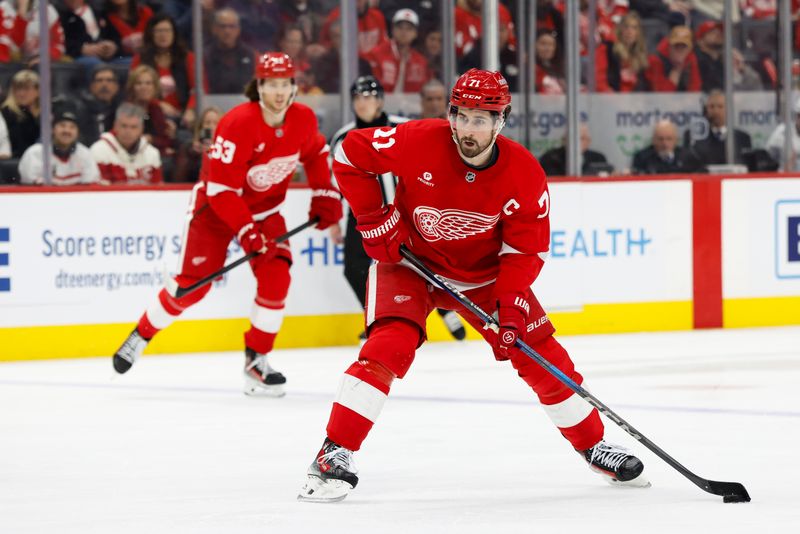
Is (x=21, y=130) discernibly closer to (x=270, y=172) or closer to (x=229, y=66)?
(x=229, y=66)

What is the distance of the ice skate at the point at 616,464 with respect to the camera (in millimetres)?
3414

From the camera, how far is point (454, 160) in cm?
339

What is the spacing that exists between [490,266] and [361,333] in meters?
3.18

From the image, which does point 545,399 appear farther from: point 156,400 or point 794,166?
point 794,166

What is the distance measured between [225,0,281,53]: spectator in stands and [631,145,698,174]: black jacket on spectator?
6.98 feet

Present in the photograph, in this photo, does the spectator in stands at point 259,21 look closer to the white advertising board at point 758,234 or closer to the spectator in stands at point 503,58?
the spectator in stands at point 503,58

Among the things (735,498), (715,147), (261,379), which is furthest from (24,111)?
(735,498)

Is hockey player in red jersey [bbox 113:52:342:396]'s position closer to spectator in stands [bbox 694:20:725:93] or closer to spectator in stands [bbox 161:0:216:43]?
spectator in stands [bbox 161:0:216:43]

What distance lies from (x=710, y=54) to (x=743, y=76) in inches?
9.0

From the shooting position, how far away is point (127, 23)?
689 centimetres

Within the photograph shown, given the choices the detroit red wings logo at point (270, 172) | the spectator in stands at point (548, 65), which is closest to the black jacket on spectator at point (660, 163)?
the spectator in stands at point (548, 65)

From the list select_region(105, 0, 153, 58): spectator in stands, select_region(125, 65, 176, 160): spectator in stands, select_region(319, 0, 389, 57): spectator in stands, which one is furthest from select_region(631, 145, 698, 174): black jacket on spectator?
select_region(105, 0, 153, 58): spectator in stands

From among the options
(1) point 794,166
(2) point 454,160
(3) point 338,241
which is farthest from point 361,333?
(2) point 454,160

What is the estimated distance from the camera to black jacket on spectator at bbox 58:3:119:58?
6.68 m
